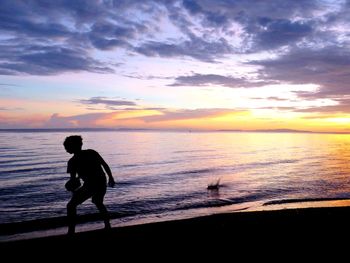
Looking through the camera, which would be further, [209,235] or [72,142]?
[209,235]

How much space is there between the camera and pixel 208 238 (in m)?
8.41

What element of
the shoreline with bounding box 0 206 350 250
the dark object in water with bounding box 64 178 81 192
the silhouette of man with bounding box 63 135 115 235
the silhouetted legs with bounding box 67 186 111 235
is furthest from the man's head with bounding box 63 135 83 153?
the shoreline with bounding box 0 206 350 250

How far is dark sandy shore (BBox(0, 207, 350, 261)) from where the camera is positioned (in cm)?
759

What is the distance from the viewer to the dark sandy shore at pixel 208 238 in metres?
7.59

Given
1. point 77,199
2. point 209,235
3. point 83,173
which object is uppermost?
point 83,173

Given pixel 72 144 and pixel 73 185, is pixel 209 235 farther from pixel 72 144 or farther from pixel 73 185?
pixel 72 144

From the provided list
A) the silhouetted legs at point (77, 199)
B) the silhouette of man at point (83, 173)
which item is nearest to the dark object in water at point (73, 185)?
the silhouette of man at point (83, 173)

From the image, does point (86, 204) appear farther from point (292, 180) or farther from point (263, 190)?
point (292, 180)

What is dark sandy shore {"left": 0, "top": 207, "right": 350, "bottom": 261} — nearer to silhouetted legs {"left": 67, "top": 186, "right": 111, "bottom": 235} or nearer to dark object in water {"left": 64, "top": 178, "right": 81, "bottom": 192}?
silhouetted legs {"left": 67, "top": 186, "right": 111, "bottom": 235}

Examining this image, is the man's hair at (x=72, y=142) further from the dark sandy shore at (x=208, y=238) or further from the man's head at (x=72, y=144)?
the dark sandy shore at (x=208, y=238)

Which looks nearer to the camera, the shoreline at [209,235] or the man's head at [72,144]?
the man's head at [72,144]

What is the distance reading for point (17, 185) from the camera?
24.5 m

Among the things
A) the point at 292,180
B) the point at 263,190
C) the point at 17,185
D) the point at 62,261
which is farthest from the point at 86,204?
the point at 292,180

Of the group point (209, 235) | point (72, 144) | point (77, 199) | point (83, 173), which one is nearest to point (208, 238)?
point (209, 235)
